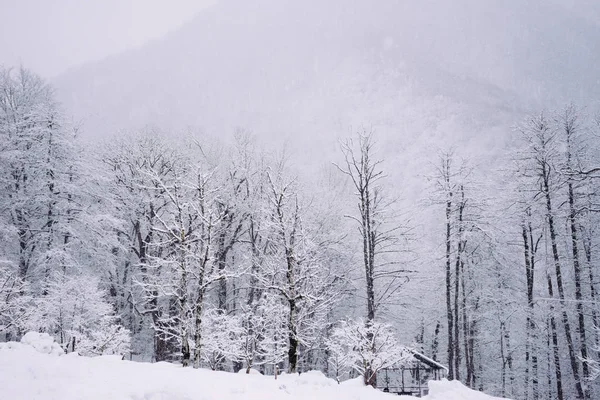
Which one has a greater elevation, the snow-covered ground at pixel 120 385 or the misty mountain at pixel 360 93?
the misty mountain at pixel 360 93

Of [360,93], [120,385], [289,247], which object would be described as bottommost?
[120,385]

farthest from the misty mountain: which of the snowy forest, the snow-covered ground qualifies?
the snow-covered ground

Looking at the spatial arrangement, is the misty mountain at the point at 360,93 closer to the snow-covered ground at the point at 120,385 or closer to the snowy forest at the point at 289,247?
the snowy forest at the point at 289,247

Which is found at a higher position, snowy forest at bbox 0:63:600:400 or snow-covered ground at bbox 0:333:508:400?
snowy forest at bbox 0:63:600:400

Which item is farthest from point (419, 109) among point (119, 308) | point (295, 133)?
point (119, 308)

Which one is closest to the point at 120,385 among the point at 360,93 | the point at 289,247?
the point at 289,247

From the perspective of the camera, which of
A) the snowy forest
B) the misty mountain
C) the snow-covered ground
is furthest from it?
the misty mountain

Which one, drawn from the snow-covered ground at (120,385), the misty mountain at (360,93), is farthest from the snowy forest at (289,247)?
the misty mountain at (360,93)

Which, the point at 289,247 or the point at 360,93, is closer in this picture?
the point at 289,247

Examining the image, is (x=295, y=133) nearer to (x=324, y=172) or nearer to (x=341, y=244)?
(x=324, y=172)

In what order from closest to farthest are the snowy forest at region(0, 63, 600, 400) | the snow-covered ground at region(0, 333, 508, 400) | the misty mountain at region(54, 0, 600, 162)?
the snow-covered ground at region(0, 333, 508, 400) < the snowy forest at region(0, 63, 600, 400) < the misty mountain at region(54, 0, 600, 162)

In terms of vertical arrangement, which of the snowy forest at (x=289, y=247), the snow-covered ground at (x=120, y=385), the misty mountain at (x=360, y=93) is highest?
the misty mountain at (x=360, y=93)

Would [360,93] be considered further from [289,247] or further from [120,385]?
[120,385]

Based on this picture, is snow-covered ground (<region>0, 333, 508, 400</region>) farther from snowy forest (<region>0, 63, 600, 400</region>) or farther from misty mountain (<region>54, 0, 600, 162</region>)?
misty mountain (<region>54, 0, 600, 162</region>)
